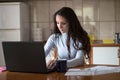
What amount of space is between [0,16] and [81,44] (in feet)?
6.28

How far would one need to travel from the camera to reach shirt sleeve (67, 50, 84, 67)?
1704 mm

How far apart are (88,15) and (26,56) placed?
2553 millimetres

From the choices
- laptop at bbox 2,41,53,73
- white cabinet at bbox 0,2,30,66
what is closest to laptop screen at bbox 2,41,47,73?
laptop at bbox 2,41,53,73

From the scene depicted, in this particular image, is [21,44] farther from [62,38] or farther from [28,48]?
[62,38]

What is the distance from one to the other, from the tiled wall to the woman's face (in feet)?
6.23

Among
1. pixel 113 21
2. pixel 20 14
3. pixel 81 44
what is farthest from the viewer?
pixel 113 21

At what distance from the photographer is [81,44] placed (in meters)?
1.91

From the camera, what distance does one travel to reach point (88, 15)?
3871 millimetres

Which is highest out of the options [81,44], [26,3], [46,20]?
[26,3]

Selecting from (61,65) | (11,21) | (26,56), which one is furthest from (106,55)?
(26,56)

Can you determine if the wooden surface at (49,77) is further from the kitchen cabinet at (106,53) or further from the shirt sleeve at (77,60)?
the kitchen cabinet at (106,53)

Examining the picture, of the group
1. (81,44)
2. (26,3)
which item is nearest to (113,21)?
(26,3)

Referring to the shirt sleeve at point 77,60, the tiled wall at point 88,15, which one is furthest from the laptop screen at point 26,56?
the tiled wall at point 88,15

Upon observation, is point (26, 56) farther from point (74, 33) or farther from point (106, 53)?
point (106, 53)
